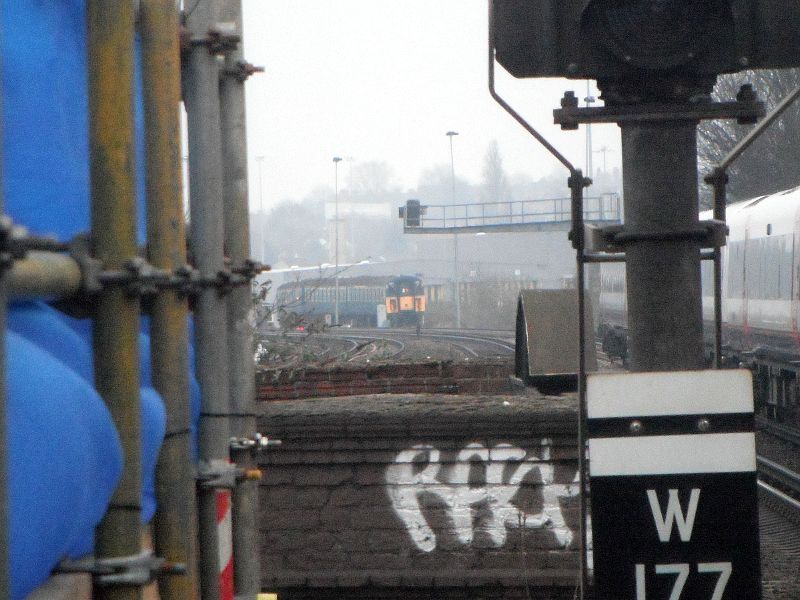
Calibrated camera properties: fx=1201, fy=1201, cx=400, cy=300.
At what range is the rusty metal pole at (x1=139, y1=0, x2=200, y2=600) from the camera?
2.19m

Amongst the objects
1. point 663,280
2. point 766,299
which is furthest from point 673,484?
point 766,299

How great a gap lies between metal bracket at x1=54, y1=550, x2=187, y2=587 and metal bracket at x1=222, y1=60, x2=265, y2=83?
1245 mm

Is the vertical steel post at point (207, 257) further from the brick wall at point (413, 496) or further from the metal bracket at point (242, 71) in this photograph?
the brick wall at point (413, 496)

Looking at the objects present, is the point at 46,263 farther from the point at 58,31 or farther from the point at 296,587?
the point at 296,587

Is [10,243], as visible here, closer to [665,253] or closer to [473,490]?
[665,253]

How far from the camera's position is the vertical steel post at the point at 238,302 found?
282 cm

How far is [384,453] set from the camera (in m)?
6.36

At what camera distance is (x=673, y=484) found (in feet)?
8.79

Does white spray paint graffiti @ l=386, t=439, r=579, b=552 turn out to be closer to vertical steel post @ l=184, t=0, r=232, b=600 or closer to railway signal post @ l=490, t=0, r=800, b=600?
railway signal post @ l=490, t=0, r=800, b=600

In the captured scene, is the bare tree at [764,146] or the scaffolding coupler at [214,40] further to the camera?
the bare tree at [764,146]

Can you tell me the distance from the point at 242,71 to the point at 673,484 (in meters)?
1.38

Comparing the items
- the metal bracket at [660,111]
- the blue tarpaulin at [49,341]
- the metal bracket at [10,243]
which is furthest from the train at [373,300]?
the metal bracket at [10,243]

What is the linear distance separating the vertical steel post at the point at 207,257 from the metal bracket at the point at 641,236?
101 cm

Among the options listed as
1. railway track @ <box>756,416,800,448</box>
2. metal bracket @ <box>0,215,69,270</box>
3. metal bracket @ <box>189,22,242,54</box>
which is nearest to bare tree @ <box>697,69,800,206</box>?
railway track @ <box>756,416,800,448</box>
